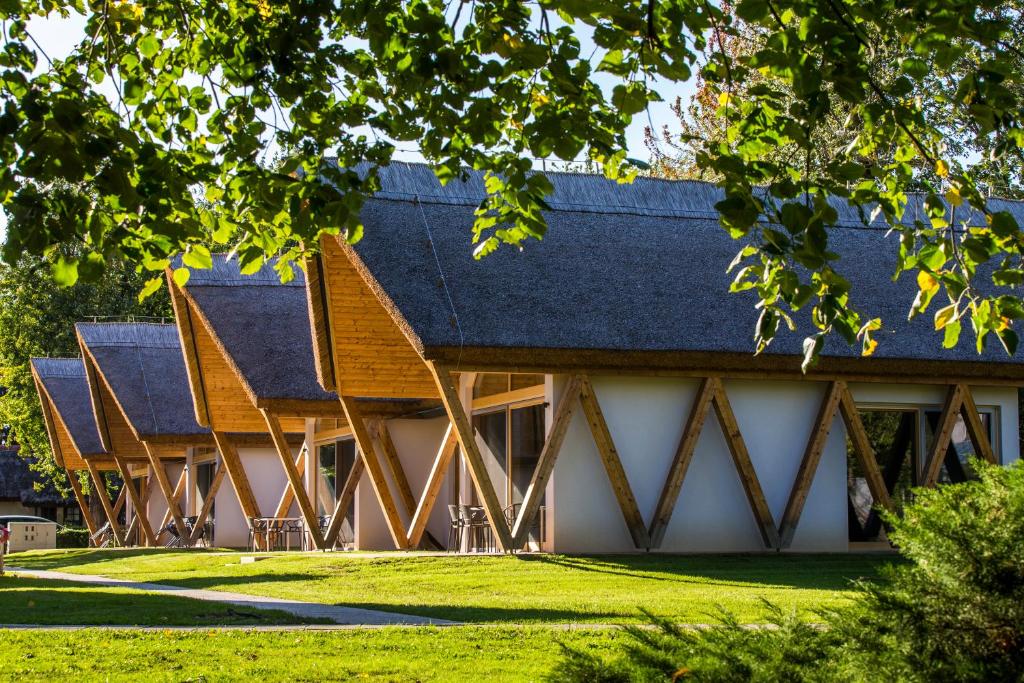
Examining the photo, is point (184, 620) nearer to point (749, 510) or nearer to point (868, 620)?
point (868, 620)

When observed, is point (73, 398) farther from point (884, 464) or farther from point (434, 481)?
point (884, 464)

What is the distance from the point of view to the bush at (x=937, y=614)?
14.6 feet

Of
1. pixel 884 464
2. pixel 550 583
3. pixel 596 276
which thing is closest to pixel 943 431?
pixel 884 464

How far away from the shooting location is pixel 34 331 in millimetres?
48281

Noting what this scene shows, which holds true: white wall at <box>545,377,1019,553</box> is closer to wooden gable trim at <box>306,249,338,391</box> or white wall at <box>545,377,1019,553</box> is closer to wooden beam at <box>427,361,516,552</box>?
wooden beam at <box>427,361,516,552</box>

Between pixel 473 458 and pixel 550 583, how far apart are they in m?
2.45

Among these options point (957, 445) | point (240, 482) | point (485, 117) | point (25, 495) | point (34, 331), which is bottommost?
point (25, 495)

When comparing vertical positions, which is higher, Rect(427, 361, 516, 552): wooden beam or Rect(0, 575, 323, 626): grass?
Rect(427, 361, 516, 552): wooden beam

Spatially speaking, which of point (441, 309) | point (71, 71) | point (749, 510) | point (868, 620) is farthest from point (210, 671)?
point (749, 510)

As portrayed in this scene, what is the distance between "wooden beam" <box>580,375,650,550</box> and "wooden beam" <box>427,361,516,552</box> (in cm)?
159

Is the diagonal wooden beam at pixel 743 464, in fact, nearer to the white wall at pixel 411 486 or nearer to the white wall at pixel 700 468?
the white wall at pixel 700 468

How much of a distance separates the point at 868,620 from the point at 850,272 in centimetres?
1576

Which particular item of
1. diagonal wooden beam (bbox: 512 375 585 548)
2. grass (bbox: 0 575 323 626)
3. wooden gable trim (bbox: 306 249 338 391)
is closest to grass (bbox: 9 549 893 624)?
diagonal wooden beam (bbox: 512 375 585 548)

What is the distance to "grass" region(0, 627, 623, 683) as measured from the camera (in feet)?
25.4
